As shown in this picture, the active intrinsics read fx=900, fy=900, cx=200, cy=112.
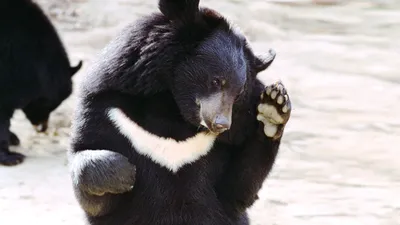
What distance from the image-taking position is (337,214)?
470 centimetres

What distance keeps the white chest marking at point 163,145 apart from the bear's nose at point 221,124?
0.29 m

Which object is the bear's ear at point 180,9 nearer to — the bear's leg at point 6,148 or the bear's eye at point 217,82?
the bear's eye at point 217,82

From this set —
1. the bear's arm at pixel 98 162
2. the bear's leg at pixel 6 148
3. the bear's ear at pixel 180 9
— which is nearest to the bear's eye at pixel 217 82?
the bear's ear at pixel 180 9

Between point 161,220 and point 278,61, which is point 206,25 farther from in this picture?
point 278,61

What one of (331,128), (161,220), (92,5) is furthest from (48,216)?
(92,5)

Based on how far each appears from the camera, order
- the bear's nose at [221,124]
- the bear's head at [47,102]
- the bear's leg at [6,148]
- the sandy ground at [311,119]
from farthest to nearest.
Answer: the bear's head at [47,102], the bear's leg at [6,148], the sandy ground at [311,119], the bear's nose at [221,124]

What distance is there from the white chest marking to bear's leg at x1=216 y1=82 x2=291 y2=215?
16 centimetres

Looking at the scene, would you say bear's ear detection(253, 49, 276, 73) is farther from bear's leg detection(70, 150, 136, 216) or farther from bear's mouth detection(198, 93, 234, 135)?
bear's leg detection(70, 150, 136, 216)

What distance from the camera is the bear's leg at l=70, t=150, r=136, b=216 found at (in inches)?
128

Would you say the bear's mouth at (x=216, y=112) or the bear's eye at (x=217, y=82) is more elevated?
the bear's eye at (x=217, y=82)

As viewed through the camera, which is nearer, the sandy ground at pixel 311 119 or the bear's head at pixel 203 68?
the bear's head at pixel 203 68

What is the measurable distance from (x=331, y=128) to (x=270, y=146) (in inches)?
114

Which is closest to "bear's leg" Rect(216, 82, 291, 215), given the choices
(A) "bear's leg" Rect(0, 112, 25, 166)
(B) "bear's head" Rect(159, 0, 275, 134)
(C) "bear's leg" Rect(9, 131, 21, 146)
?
(B) "bear's head" Rect(159, 0, 275, 134)

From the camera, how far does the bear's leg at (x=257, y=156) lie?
3271 millimetres
